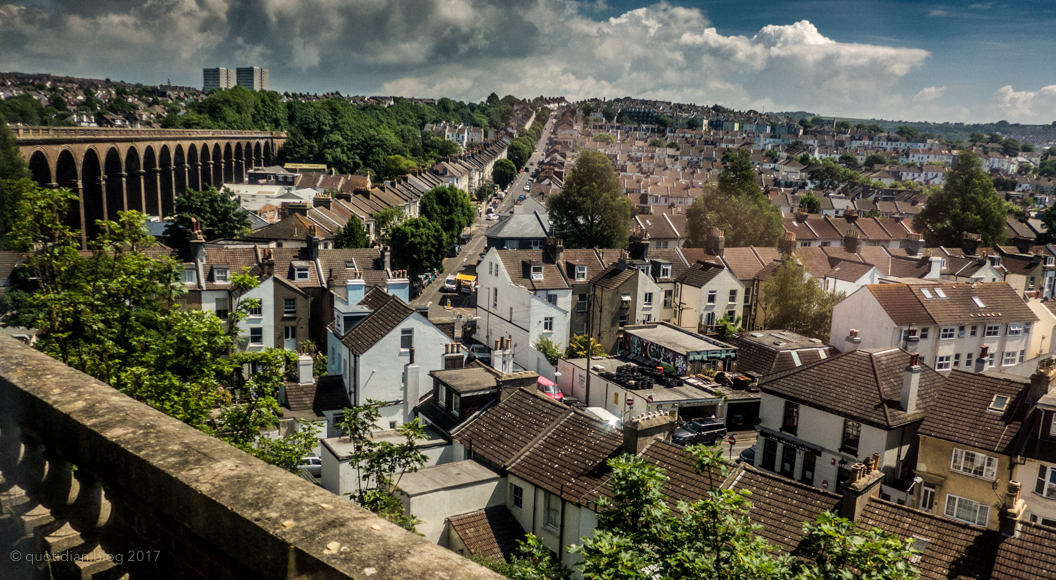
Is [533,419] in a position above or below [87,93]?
below

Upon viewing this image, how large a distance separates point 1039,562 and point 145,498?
16084 millimetres

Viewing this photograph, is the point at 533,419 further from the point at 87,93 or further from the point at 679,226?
the point at 87,93

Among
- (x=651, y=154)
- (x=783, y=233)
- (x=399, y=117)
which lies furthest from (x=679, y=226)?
(x=399, y=117)

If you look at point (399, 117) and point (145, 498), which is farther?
point (399, 117)

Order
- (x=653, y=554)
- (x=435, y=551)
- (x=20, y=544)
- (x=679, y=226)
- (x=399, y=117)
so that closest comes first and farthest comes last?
(x=435, y=551)
(x=20, y=544)
(x=653, y=554)
(x=679, y=226)
(x=399, y=117)

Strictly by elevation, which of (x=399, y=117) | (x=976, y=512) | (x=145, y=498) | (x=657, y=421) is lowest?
(x=976, y=512)

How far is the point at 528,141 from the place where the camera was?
527 ft

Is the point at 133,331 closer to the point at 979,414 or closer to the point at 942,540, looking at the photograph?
the point at 942,540

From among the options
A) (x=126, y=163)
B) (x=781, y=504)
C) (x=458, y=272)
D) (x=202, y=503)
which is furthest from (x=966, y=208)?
(x=126, y=163)

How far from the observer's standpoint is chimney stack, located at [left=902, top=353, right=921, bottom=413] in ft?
71.8

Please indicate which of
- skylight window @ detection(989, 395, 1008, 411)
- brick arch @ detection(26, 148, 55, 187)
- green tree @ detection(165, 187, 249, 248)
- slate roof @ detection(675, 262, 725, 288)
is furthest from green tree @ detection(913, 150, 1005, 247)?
brick arch @ detection(26, 148, 55, 187)

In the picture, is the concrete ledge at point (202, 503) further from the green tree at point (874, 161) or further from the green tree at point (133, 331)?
the green tree at point (874, 161)

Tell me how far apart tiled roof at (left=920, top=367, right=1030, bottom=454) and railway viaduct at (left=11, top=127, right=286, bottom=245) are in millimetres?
35234

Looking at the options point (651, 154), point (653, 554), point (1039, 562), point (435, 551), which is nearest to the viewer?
point (435, 551)
